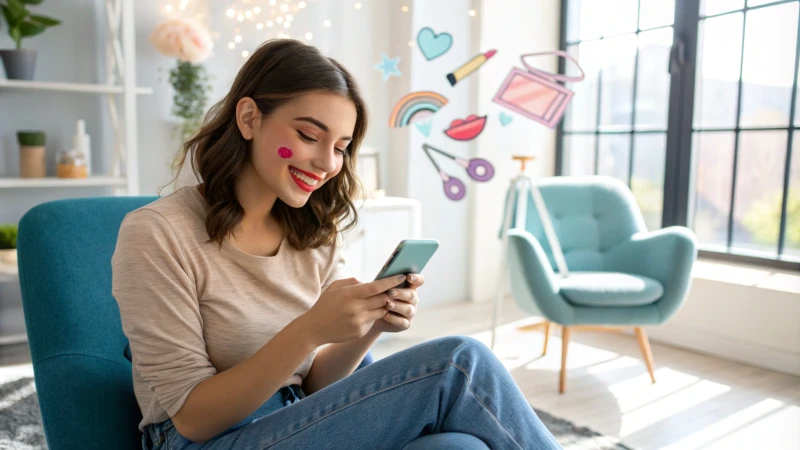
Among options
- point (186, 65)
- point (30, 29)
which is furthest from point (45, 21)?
point (186, 65)

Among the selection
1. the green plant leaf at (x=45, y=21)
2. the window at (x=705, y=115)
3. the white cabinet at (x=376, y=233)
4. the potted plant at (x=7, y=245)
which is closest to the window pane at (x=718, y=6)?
the window at (x=705, y=115)

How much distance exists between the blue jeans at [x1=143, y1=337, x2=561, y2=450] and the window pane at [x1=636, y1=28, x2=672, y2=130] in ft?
9.33

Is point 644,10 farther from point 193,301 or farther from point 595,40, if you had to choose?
point 193,301

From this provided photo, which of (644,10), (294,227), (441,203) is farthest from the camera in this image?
(441,203)

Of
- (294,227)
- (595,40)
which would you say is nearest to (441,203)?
(595,40)

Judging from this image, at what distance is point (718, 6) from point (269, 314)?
3.00 m

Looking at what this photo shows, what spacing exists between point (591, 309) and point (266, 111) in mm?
1789

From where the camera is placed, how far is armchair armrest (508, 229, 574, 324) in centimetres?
258

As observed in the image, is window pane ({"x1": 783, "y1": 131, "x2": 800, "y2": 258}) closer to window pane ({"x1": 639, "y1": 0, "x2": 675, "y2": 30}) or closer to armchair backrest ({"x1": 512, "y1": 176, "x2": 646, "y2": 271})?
armchair backrest ({"x1": 512, "y1": 176, "x2": 646, "y2": 271})

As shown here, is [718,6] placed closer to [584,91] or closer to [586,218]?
[584,91]

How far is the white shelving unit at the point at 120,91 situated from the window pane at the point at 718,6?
8.74 feet

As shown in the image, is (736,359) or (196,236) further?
(736,359)

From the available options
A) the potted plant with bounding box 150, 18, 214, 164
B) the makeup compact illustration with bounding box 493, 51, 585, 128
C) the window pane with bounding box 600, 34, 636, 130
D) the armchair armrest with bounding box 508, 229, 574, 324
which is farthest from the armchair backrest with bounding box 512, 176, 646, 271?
the potted plant with bounding box 150, 18, 214, 164

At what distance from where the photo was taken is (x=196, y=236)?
1127 mm
